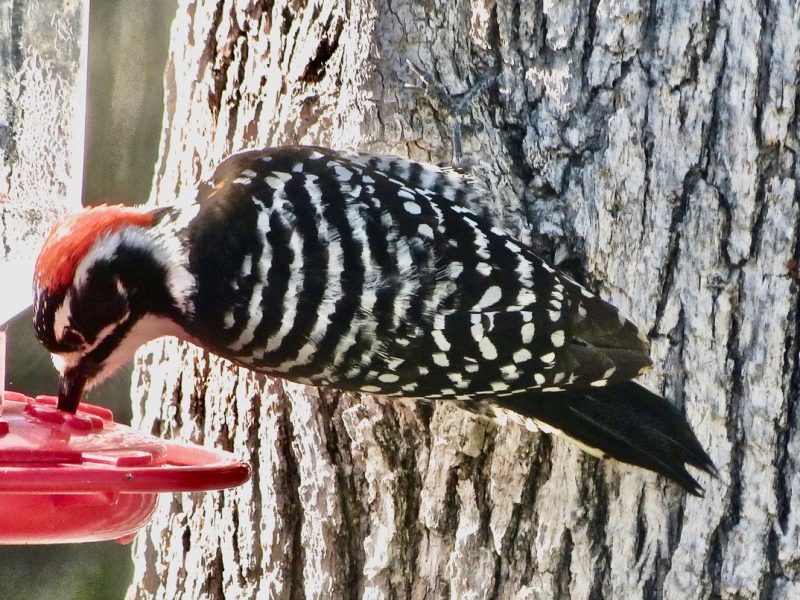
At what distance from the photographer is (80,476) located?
1.90 m

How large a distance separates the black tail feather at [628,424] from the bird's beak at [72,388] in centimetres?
98

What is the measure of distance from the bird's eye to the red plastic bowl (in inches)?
7.0

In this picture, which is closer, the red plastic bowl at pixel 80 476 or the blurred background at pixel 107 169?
the red plastic bowl at pixel 80 476

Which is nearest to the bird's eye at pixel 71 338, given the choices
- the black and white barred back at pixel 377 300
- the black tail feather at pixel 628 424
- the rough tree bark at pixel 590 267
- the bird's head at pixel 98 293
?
the bird's head at pixel 98 293

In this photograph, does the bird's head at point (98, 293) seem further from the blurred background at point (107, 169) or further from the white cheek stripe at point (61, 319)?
the blurred background at point (107, 169)

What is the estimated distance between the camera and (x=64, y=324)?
2.47 m

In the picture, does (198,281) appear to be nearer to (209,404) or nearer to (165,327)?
(165,327)

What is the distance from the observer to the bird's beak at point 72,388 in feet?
7.87

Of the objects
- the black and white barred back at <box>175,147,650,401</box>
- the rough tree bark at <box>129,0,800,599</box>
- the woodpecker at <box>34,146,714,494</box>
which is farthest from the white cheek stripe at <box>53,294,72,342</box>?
the rough tree bark at <box>129,0,800,599</box>

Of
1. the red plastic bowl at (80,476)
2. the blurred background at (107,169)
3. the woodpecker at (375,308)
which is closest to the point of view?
Answer: the red plastic bowl at (80,476)

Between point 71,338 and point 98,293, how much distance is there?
12cm

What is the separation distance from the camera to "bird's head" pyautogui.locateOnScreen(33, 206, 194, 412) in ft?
8.04

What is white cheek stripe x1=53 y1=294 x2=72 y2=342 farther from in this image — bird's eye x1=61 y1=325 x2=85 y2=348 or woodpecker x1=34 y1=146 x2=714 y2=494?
woodpecker x1=34 y1=146 x2=714 y2=494

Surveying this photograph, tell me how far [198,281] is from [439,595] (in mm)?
1002
